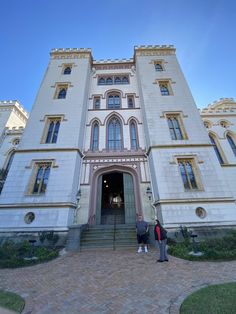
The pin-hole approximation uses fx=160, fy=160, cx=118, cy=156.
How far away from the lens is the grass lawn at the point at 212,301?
11.0ft

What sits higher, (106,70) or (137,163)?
(106,70)

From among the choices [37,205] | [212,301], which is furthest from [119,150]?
[212,301]

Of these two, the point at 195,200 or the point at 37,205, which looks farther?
the point at 37,205

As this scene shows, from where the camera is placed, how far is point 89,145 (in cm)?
1486

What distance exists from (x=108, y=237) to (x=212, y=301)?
23.9 ft

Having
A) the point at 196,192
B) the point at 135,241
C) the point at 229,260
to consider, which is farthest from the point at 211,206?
the point at 135,241

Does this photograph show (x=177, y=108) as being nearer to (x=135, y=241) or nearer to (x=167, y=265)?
(x=135, y=241)

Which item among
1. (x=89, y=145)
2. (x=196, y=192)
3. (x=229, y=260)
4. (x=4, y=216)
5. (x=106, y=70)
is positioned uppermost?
(x=106, y=70)

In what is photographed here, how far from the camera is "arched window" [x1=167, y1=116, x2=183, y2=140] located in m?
13.7

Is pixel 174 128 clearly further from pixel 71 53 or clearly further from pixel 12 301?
pixel 71 53

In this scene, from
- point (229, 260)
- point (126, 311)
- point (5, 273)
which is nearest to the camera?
point (126, 311)

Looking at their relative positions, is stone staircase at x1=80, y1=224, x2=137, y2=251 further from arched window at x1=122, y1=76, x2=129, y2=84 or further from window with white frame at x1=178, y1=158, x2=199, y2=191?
arched window at x1=122, y1=76, x2=129, y2=84

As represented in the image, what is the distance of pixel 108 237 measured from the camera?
1018 cm

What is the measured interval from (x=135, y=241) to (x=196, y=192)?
5.21 m
